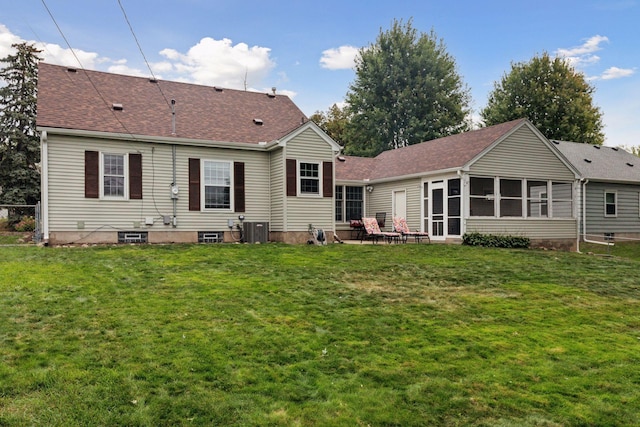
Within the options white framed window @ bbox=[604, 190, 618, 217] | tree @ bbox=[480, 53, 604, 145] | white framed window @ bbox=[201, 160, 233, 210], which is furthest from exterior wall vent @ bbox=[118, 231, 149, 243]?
tree @ bbox=[480, 53, 604, 145]

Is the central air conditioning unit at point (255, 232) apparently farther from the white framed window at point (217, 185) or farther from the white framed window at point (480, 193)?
the white framed window at point (480, 193)

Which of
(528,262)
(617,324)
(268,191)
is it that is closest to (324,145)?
(268,191)

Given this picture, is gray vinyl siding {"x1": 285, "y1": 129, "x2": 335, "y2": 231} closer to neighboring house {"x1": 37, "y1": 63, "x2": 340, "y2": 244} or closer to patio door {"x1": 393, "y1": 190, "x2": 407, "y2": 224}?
neighboring house {"x1": 37, "y1": 63, "x2": 340, "y2": 244}

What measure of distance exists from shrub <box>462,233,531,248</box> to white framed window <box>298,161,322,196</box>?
17.6 feet

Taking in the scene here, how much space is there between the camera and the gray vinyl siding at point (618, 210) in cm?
2191

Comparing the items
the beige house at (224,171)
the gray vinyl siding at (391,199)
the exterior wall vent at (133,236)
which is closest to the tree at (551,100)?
the beige house at (224,171)

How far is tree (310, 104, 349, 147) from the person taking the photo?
40.4 meters

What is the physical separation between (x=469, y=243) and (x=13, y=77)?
85.4 feet

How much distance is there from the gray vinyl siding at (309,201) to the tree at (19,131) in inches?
686

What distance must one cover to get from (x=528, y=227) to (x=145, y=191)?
13.8m

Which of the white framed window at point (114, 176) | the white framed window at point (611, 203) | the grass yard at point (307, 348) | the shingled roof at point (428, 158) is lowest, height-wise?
the grass yard at point (307, 348)

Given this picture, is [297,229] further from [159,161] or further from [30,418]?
[30,418]

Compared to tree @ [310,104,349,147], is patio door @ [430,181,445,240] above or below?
below

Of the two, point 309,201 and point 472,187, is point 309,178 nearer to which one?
point 309,201
